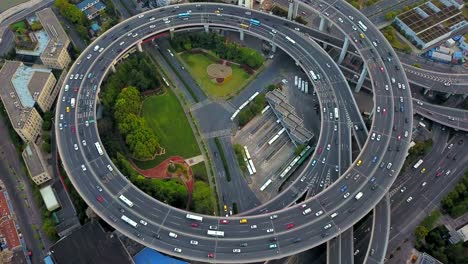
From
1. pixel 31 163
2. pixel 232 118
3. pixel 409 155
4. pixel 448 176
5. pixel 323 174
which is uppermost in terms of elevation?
pixel 31 163

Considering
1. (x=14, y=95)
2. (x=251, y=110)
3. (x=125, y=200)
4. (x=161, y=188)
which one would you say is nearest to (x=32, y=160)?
(x=14, y=95)

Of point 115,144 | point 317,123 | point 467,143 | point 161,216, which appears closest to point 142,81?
point 115,144

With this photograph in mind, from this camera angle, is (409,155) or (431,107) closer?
(409,155)

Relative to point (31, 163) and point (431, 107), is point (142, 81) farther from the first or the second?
point (431, 107)

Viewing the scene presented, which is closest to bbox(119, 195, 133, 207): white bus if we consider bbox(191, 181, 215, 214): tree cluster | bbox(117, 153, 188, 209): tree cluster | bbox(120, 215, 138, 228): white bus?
bbox(120, 215, 138, 228): white bus

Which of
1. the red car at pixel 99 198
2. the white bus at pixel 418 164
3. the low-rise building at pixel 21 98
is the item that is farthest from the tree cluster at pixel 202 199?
the white bus at pixel 418 164

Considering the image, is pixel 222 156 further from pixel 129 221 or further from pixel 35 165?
pixel 35 165

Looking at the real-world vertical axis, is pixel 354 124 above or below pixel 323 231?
above
